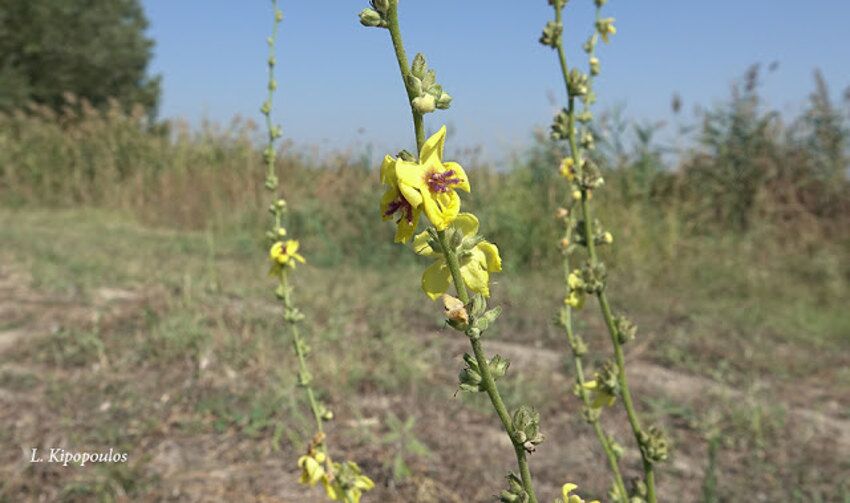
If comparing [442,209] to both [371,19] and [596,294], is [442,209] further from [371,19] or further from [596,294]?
[596,294]

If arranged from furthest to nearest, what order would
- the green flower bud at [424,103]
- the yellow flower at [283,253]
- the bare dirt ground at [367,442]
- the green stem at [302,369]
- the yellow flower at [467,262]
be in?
the bare dirt ground at [367,442], the yellow flower at [283,253], the green stem at [302,369], the yellow flower at [467,262], the green flower bud at [424,103]

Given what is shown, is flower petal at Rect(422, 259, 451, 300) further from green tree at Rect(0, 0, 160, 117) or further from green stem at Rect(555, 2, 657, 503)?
green tree at Rect(0, 0, 160, 117)

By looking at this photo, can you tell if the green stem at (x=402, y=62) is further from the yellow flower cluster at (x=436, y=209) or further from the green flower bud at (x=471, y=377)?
the green flower bud at (x=471, y=377)

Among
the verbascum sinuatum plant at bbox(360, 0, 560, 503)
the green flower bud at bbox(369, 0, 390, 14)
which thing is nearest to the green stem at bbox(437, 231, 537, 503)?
the verbascum sinuatum plant at bbox(360, 0, 560, 503)

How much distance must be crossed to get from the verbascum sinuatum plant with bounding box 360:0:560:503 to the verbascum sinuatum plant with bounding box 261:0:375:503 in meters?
0.65

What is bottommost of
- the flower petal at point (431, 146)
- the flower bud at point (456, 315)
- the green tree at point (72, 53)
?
the green tree at point (72, 53)

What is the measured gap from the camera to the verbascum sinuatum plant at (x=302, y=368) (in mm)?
1383

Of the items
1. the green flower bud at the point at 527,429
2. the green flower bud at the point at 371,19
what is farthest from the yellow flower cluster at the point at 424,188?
the green flower bud at the point at 527,429

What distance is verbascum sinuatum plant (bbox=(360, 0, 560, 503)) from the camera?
2.30 ft

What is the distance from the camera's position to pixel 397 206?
74 cm
